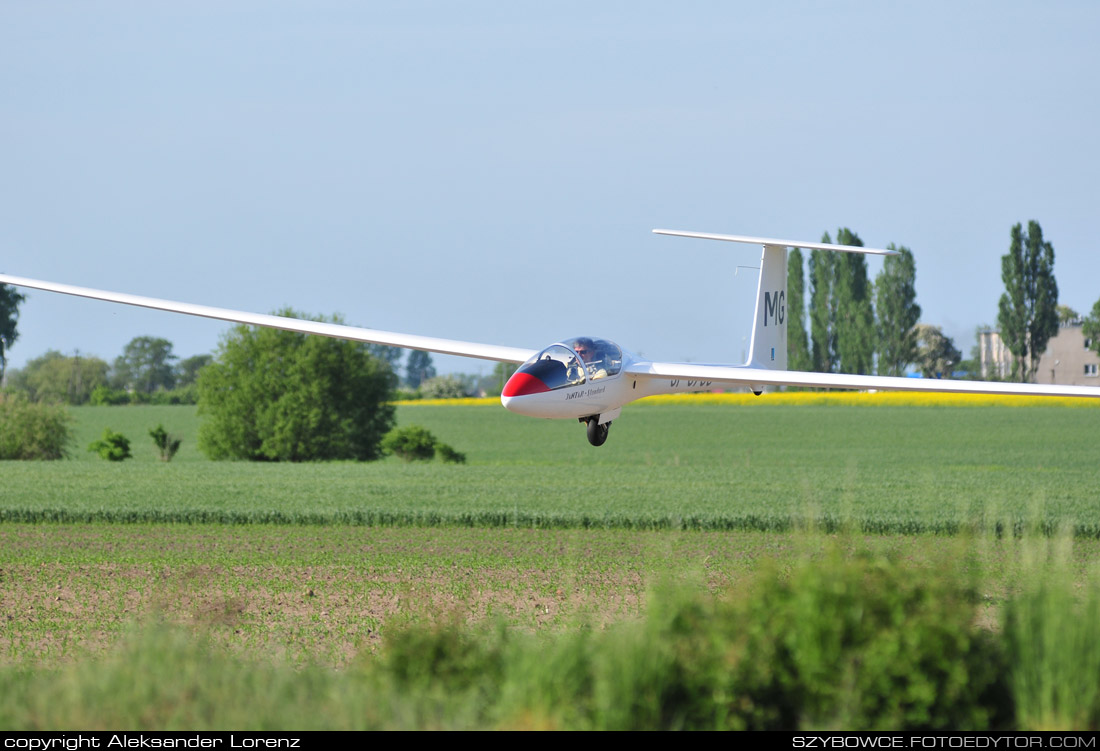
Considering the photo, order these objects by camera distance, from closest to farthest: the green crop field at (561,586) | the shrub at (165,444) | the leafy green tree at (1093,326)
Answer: the green crop field at (561,586) → the shrub at (165,444) → the leafy green tree at (1093,326)

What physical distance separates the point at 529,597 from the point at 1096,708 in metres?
19.6

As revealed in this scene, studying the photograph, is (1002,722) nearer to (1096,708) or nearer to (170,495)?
(1096,708)

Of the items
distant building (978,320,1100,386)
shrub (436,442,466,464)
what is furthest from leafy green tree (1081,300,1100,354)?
shrub (436,442,466,464)

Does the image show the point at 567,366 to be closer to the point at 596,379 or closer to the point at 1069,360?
the point at 596,379

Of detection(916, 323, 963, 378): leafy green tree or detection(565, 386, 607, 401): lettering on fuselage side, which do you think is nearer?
detection(565, 386, 607, 401): lettering on fuselage side

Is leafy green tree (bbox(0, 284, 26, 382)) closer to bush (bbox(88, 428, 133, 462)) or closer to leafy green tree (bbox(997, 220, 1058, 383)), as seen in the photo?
bush (bbox(88, 428, 133, 462))

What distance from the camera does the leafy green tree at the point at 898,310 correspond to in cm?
11625

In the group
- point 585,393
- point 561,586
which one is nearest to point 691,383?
point 585,393

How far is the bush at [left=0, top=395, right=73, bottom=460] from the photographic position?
A: 71250 mm

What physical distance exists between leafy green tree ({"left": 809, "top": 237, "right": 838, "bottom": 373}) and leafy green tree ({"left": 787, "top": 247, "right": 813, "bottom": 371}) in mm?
1223

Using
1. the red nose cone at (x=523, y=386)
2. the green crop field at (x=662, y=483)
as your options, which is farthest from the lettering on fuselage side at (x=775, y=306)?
the red nose cone at (x=523, y=386)

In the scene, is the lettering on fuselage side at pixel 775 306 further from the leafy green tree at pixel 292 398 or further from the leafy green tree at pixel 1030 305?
the leafy green tree at pixel 1030 305

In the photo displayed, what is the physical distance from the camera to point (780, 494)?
47750 mm

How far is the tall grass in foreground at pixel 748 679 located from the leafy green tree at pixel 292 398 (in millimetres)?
59365
